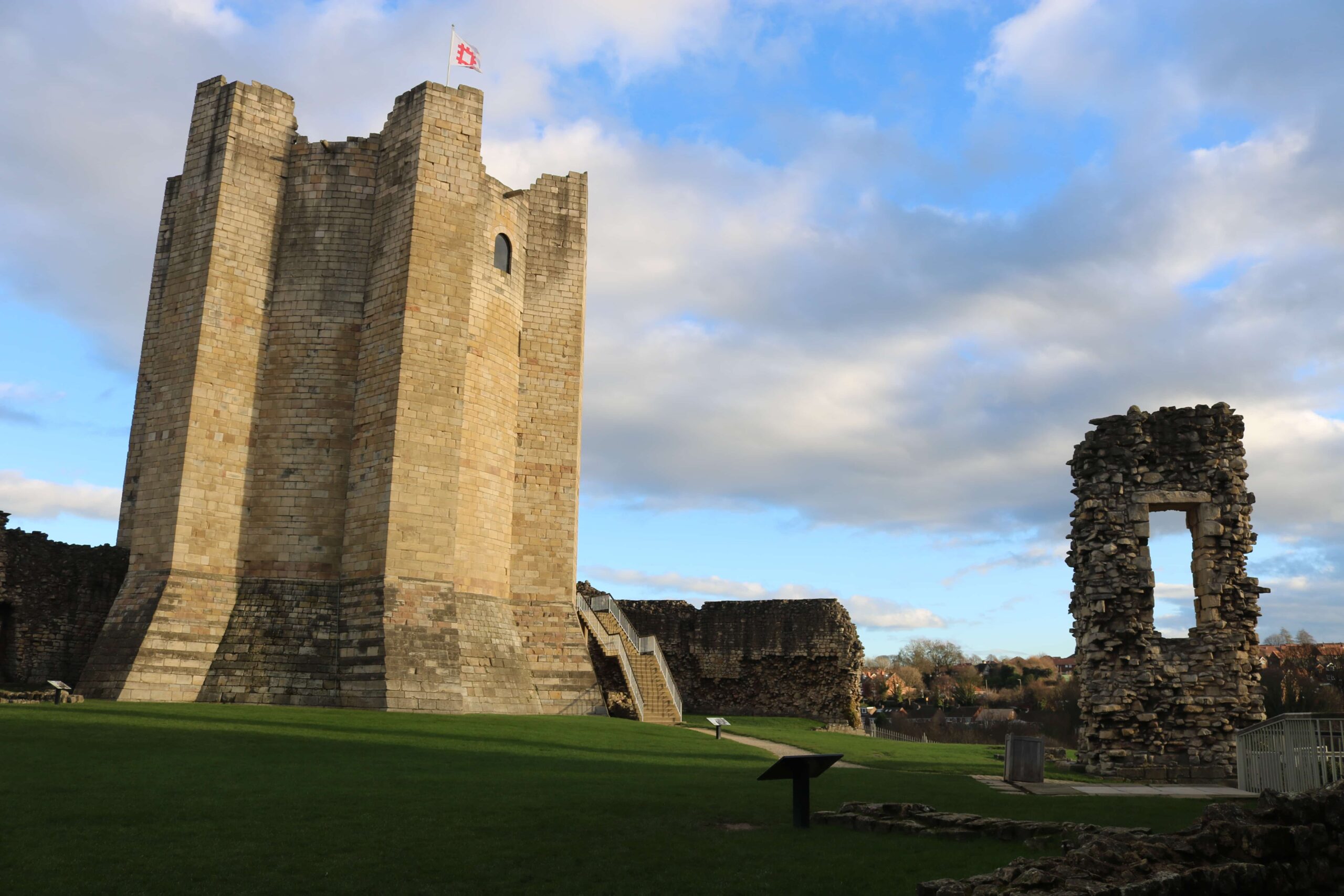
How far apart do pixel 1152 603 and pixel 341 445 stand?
17.3m

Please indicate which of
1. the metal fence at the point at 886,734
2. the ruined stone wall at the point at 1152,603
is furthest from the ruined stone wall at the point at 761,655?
the ruined stone wall at the point at 1152,603

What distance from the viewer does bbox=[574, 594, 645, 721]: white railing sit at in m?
25.3

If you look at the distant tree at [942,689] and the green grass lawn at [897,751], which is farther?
the distant tree at [942,689]

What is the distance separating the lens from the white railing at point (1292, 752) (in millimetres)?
11656

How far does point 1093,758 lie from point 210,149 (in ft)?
76.2

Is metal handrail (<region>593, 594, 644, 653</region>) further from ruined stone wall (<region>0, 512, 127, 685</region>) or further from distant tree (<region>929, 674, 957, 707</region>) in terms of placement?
distant tree (<region>929, 674, 957, 707</region>)

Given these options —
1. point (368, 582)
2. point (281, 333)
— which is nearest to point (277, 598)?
point (368, 582)

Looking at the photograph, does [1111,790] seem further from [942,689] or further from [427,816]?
[942,689]

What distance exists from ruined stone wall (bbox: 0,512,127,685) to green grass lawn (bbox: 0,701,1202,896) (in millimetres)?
7491

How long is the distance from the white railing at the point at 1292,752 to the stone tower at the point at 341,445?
1386cm

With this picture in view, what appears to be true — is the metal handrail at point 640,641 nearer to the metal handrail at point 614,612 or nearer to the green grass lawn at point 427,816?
the metal handrail at point 614,612

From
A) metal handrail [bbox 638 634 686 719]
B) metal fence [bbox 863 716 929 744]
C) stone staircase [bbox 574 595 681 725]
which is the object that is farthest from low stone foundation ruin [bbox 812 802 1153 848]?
metal fence [bbox 863 716 929 744]

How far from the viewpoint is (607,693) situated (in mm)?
25328

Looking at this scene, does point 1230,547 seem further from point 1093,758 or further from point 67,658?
point 67,658
